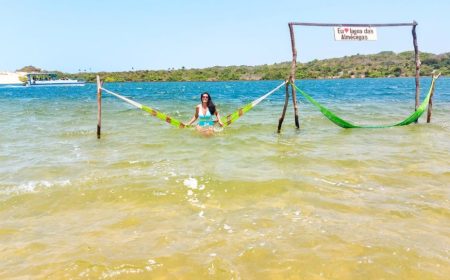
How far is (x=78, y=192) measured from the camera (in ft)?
19.2

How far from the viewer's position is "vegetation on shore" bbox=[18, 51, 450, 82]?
119250 millimetres

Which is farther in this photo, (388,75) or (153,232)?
(388,75)

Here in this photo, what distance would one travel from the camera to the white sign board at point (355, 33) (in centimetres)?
1090

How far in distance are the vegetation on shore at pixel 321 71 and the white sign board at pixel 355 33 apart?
352ft

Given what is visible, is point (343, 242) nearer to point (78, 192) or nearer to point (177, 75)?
point (78, 192)

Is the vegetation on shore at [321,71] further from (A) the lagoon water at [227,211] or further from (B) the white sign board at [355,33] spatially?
(A) the lagoon water at [227,211]

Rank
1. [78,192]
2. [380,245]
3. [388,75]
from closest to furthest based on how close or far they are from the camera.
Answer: [380,245] < [78,192] < [388,75]

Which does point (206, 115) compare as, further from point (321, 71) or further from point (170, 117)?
point (321, 71)

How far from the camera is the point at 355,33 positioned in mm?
11047

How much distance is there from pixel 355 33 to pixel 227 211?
26.9ft

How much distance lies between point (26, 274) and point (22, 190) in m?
2.95

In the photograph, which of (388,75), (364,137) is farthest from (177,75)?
(364,137)

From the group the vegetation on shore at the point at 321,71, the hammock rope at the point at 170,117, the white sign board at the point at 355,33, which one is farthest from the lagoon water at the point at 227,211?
the vegetation on shore at the point at 321,71

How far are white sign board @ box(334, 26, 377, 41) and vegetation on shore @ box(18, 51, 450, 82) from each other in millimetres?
107299
